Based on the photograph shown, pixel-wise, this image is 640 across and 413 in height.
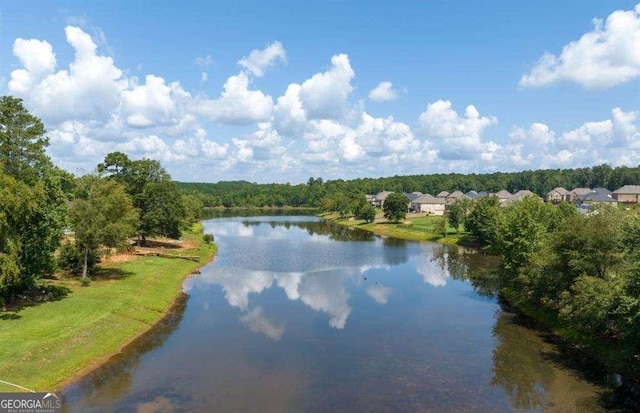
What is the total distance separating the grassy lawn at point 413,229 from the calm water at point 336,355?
141 feet

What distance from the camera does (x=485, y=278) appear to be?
6347 cm

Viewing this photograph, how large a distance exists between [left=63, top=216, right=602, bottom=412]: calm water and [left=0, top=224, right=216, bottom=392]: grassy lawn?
5.58 feet

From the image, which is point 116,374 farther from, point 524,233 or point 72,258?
point 524,233

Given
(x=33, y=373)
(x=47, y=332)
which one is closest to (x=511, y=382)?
(x=33, y=373)

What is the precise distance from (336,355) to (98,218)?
31.2m

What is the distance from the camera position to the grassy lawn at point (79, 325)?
28953mm

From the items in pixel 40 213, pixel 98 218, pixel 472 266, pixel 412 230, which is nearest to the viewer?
pixel 40 213

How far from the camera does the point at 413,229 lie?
12075cm

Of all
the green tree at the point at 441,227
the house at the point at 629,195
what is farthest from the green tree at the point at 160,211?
the house at the point at 629,195

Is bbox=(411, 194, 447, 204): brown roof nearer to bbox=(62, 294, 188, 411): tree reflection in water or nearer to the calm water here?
the calm water

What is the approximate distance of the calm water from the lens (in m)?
27.2

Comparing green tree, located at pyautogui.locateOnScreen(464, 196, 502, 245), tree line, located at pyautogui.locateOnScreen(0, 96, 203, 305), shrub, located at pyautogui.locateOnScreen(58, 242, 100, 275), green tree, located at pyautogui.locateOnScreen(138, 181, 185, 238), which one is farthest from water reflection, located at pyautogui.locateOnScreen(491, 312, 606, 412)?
green tree, located at pyautogui.locateOnScreen(138, 181, 185, 238)

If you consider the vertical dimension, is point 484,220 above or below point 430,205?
below

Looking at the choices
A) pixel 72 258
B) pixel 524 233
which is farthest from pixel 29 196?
pixel 524 233
